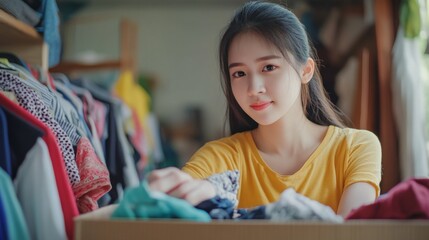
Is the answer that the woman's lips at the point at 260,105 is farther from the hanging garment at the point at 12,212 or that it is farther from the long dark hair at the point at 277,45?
the hanging garment at the point at 12,212

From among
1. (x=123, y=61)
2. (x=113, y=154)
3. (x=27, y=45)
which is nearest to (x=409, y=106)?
(x=113, y=154)

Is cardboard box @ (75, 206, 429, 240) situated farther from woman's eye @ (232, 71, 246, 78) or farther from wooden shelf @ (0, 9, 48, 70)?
wooden shelf @ (0, 9, 48, 70)

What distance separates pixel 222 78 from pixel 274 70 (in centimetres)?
20

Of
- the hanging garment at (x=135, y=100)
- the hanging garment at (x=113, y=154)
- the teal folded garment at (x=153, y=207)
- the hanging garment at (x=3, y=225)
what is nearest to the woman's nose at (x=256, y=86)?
the teal folded garment at (x=153, y=207)

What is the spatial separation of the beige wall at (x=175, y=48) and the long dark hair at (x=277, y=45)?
10.6 feet

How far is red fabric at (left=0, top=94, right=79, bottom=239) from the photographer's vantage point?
100cm

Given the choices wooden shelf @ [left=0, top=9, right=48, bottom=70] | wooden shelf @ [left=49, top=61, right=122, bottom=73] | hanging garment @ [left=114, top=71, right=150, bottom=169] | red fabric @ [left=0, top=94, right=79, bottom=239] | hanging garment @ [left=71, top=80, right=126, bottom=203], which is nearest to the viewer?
red fabric @ [left=0, top=94, right=79, bottom=239]

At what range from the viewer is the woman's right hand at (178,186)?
882 mm

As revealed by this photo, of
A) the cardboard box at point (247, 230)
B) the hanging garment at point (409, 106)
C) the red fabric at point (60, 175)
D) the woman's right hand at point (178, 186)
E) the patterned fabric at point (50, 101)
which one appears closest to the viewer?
the cardboard box at point (247, 230)

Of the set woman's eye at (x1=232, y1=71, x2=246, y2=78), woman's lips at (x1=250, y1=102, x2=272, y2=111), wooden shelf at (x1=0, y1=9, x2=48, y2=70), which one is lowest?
woman's lips at (x1=250, y1=102, x2=272, y2=111)

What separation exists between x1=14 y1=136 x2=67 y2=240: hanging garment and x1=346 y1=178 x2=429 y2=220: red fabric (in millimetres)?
582

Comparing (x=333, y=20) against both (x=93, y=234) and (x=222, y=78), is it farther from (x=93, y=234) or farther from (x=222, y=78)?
(x=93, y=234)

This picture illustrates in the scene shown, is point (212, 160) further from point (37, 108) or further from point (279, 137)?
point (37, 108)

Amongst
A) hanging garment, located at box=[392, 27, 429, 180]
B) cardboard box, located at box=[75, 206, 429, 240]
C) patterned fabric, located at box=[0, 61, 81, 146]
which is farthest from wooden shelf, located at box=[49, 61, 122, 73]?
cardboard box, located at box=[75, 206, 429, 240]
